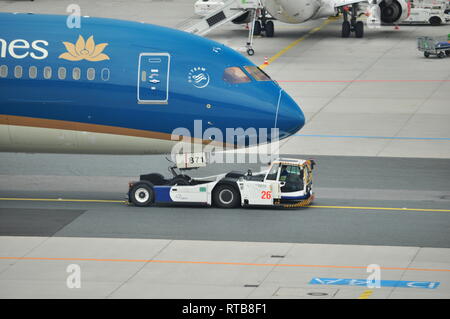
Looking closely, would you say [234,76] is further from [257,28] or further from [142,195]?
[257,28]

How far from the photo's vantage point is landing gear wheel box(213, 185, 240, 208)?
3384cm

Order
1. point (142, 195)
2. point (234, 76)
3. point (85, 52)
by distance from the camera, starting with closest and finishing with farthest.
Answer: point (85, 52)
point (234, 76)
point (142, 195)

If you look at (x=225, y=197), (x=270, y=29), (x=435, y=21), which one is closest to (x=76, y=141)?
(x=225, y=197)

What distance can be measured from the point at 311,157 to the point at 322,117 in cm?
730

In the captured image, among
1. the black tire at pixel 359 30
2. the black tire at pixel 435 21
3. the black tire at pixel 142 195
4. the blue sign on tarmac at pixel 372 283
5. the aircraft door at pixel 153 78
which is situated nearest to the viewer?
the blue sign on tarmac at pixel 372 283

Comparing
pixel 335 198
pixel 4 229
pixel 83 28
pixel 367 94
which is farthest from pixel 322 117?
pixel 4 229

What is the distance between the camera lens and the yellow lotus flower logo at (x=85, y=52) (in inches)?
1309

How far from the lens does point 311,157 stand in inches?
1636

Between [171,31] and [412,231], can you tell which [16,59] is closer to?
[171,31]

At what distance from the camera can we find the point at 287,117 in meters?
33.3

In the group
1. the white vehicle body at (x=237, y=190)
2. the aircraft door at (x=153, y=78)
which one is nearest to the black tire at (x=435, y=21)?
the white vehicle body at (x=237, y=190)

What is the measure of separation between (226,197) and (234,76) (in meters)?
3.78

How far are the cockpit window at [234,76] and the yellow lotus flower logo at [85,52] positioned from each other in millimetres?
3703

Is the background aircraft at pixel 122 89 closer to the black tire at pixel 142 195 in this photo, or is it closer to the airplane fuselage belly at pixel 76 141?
the airplane fuselage belly at pixel 76 141
